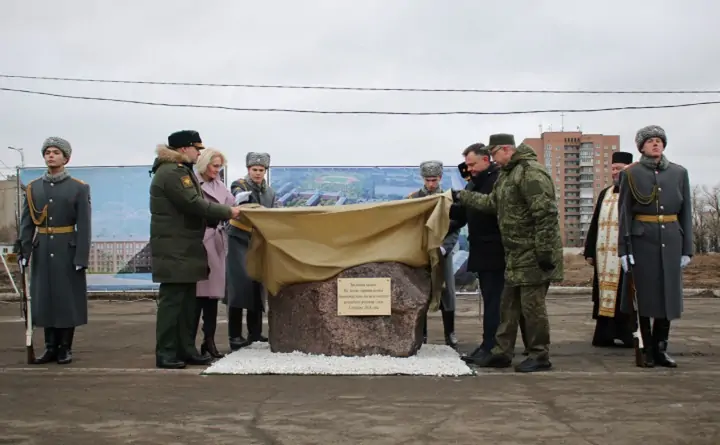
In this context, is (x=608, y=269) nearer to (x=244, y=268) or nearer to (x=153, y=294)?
(x=244, y=268)

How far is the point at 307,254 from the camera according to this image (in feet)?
19.3

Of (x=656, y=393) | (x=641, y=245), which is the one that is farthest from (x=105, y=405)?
(x=641, y=245)

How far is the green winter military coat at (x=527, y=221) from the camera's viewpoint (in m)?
5.35

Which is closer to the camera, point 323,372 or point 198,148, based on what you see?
point 323,372

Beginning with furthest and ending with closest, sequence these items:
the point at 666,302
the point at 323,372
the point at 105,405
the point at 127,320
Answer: the point at 127,320 → the point at 666,302 → the point at 323,372 → the point at 105,405

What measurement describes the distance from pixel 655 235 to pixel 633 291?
0.50 meters

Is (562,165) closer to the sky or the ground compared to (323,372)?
closer to the sky

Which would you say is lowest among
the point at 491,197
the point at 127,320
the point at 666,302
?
the point at 127,320

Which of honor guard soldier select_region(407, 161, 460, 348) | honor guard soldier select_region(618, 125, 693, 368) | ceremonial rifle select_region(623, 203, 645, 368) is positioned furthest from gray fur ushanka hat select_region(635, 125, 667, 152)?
honor guard soldier select_region(407, 161, 460, 348)

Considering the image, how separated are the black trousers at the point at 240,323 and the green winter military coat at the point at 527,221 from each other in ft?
8.83

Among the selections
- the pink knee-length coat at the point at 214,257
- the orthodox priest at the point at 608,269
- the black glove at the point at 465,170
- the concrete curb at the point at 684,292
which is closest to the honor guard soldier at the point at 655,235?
the orthodox priest at the point at 608,269

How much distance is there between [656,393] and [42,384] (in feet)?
13.9

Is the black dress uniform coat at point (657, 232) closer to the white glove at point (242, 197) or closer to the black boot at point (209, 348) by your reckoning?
the white glove at point (242, 197)

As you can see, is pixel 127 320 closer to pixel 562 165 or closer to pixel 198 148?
pixel 198 148
